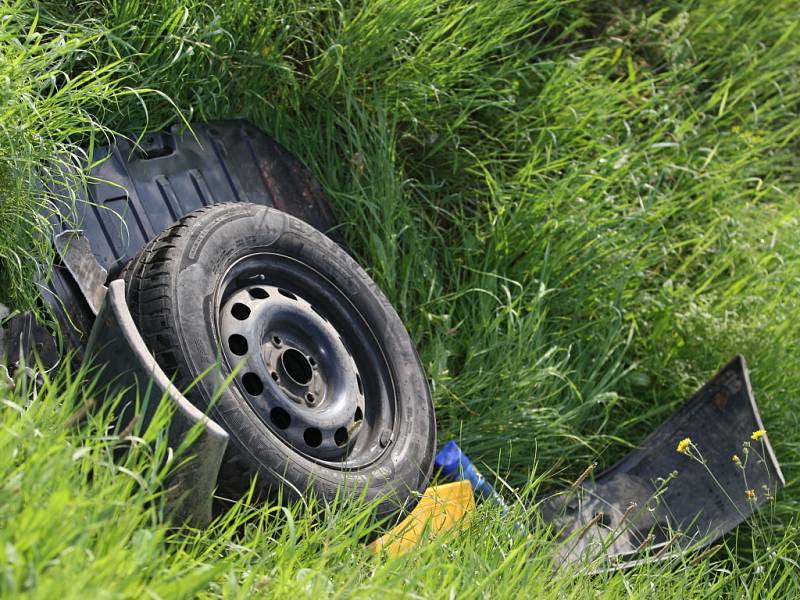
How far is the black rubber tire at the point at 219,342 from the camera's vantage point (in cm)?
298

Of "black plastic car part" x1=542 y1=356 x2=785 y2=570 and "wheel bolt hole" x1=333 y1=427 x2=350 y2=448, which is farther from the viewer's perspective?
"black plastic car part" x1=542 y1=356 x2=785 y2=570

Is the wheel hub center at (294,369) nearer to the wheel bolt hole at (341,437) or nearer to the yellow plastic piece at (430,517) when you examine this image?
the wheel bolt hole at (341,437)

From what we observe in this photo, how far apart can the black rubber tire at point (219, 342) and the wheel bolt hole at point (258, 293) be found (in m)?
0.11

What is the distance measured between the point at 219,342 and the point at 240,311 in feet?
0.70

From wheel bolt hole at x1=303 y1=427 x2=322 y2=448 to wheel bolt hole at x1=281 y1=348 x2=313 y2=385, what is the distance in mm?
157

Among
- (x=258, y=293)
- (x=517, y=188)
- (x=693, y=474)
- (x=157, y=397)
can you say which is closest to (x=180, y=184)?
(x=258, y=293)

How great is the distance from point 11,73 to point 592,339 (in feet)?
7.99

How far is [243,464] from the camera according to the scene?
295cm

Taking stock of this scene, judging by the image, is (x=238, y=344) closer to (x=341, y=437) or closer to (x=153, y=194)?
(x=341, y=437)

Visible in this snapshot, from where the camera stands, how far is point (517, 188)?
14.7 ft

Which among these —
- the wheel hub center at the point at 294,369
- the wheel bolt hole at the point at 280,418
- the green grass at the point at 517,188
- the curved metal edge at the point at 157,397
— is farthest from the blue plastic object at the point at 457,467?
the curved metal edge at the point at 157,397

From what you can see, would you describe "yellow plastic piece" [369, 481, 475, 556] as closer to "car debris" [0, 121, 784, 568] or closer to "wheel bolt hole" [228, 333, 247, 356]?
"car debris" [0, 121, 784, 568]

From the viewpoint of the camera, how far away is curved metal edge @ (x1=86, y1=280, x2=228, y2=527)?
258 cm

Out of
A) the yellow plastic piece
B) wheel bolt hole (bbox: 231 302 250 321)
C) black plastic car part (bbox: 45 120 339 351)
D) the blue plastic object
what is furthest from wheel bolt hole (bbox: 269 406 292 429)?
the blue plastic object
